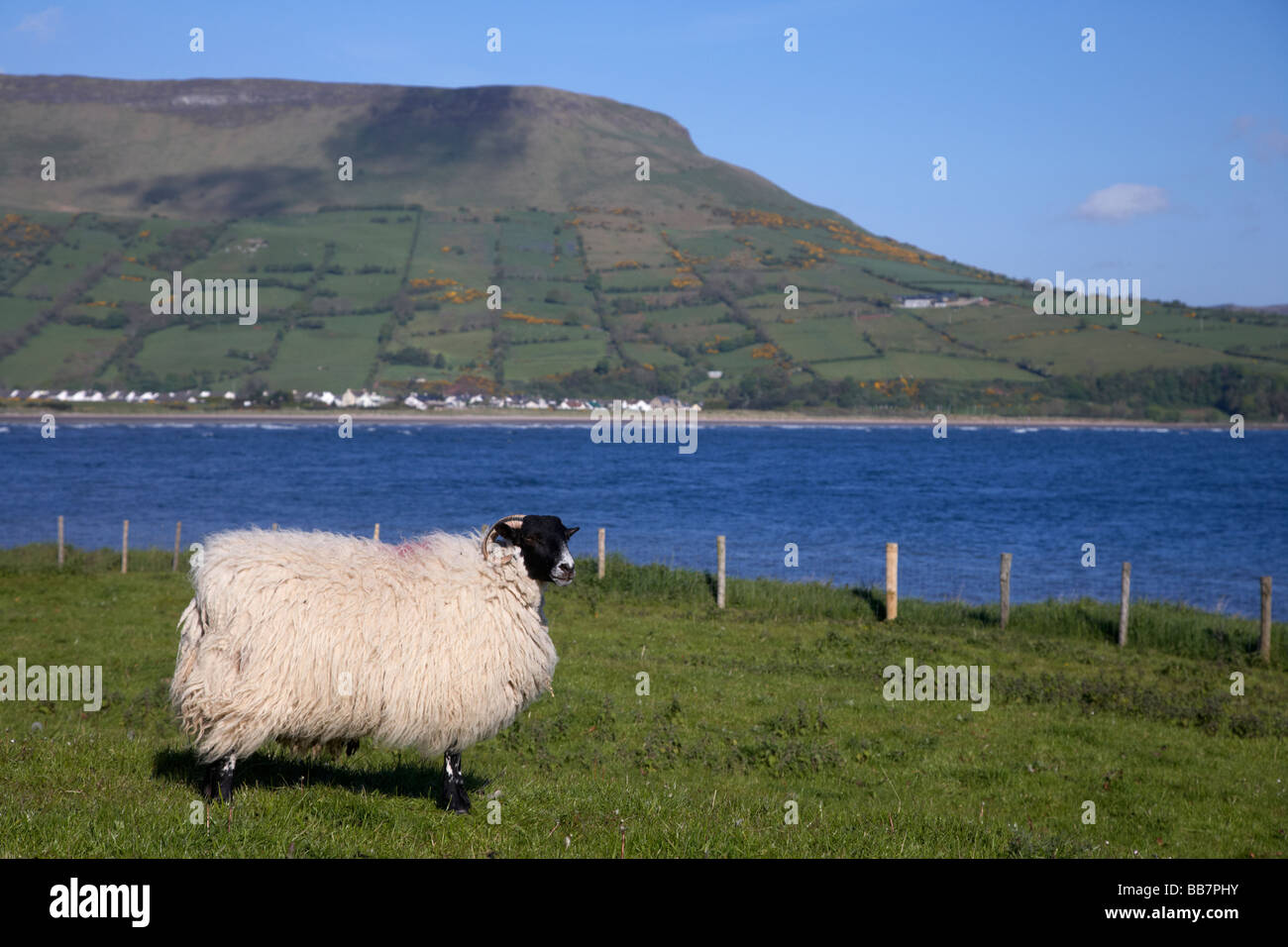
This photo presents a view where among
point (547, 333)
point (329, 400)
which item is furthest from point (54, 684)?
point (547, 333)

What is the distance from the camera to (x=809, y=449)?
122m

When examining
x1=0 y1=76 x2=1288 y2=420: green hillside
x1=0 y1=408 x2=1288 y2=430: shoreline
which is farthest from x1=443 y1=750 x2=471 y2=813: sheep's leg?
x1=0 y1=76 x2=1288 y2=420: green hillside

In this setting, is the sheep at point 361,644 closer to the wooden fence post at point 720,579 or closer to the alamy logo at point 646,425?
the wooden fence post at point 720,579

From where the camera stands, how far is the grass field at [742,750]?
25.3 ft

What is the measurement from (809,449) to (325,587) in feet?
378

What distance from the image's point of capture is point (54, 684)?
51.5 ft

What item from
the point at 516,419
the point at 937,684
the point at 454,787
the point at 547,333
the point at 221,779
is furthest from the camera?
the point at 547,333

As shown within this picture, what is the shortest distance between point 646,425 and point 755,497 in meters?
83.7

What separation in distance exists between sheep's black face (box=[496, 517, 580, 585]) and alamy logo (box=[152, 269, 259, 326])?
161132mm

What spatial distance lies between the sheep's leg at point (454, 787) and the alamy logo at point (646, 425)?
120 metres
